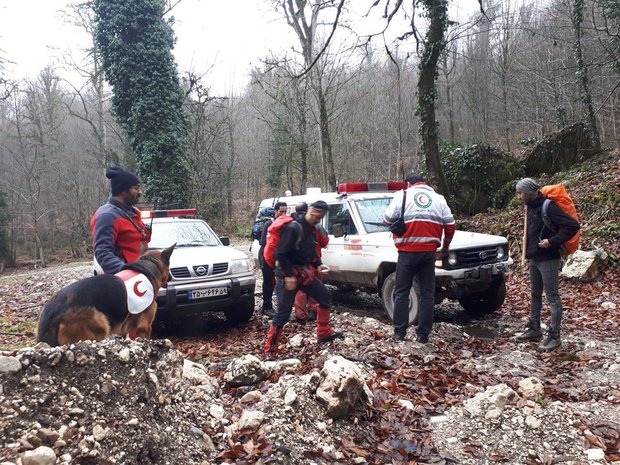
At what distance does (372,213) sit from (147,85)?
569 inches

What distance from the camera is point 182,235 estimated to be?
756 centimetres

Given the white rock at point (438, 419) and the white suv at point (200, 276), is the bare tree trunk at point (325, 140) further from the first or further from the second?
the white rock at point (438, 419)

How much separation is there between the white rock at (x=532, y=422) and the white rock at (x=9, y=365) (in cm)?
341

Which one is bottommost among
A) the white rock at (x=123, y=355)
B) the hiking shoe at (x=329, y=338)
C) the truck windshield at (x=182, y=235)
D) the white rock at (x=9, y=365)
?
the hiking shoe at (x=329, y=338)

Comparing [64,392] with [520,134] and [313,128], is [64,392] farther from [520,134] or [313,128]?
[520,134]

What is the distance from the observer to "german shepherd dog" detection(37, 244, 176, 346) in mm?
3404

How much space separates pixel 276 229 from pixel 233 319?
8.02 feet

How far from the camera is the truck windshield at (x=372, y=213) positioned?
24.3 ft

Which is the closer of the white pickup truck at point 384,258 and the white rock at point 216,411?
the white rock at point 216,411

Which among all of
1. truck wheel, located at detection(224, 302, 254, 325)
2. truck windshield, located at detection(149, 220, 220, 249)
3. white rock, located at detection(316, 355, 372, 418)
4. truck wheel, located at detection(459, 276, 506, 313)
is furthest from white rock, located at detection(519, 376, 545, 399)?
truck windshield, located at detection(149, 220, 220, 249)

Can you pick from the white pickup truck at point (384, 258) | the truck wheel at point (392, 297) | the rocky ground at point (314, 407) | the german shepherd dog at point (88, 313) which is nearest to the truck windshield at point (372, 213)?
the white pickup truck at point (384, 258)

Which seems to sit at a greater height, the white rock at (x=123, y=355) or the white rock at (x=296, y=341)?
the white rock at (x=123, y=355)

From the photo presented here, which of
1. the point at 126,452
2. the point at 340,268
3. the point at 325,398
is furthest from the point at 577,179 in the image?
the point at 126,452

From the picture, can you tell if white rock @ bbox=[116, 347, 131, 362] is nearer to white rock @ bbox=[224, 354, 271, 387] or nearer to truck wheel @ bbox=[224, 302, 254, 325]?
white rock @ bbox=[224, 354, 271, 387]
